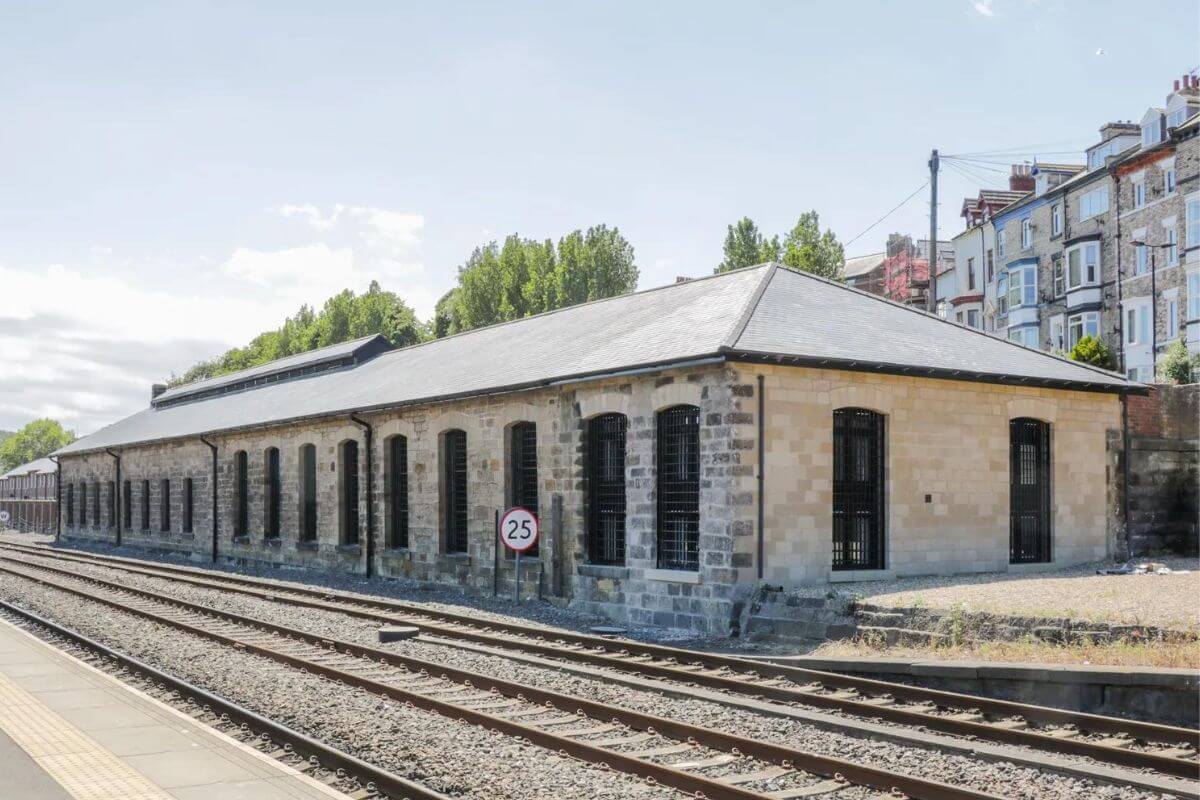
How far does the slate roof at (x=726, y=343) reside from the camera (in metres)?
16.0

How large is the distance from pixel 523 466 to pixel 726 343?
6.45 metres

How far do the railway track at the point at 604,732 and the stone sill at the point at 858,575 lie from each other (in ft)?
21.0

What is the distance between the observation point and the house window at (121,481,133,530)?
43531mm

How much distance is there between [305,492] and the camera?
28891 mm

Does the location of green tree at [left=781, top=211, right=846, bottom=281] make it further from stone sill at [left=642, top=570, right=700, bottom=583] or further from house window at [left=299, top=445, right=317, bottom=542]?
stone sill at [left=642, top=570, right=700, bottom=583]

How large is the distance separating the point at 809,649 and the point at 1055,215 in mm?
38861

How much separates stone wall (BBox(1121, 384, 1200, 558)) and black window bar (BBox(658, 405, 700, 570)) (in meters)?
8.99

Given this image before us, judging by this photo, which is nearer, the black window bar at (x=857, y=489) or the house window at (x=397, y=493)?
the black window bar at (x=857, y=489)

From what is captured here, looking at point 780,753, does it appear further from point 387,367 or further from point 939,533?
point 387,367

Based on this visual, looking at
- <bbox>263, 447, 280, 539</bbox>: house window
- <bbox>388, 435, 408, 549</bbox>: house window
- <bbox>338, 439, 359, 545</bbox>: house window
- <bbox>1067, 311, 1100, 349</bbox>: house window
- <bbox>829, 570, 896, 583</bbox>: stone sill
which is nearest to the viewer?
<bbox>829, 570, 896, 583</bbox>: stone sill

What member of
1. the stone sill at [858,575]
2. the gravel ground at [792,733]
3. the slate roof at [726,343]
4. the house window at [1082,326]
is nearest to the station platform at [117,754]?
the gravel ground at [792,733]

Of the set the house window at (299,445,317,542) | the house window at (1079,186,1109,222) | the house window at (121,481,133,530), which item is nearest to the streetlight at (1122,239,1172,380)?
the house window at (1079,186,1109,222)

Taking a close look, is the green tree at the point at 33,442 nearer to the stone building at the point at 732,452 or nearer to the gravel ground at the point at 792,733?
the stone building at the point at 732,452

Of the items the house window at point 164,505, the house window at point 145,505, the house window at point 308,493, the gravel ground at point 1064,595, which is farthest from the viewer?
the house window at point 145,505
